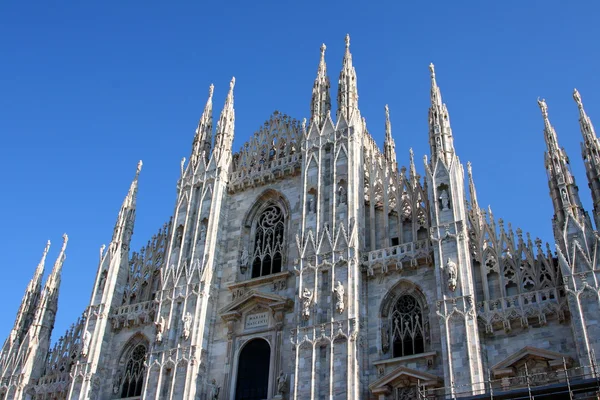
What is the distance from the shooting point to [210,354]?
24828 mm

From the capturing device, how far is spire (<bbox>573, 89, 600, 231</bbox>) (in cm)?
2078

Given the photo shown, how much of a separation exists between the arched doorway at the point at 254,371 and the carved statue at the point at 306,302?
90.9 inches

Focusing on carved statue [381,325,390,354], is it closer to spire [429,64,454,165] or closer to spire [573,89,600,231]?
spire [429,64,454,165]

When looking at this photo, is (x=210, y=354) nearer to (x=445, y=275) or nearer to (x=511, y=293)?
(x=445, y=275)

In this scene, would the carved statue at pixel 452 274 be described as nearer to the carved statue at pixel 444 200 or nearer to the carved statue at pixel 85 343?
the carved statue at pixel 444 200

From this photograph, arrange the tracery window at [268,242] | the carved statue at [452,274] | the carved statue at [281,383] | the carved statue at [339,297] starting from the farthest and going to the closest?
the tracery window at [268,242]
the carved statue at [281,383]
the carved statue at [339,297]
the carved statue at [452,274]

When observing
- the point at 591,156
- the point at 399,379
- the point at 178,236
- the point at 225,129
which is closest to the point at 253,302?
the point at 178,236

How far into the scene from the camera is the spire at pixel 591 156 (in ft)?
68.2

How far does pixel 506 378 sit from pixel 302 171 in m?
12.0

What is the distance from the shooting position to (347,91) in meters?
28.3

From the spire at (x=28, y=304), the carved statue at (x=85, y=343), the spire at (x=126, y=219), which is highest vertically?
Result: the spire at (x=126, y=219)

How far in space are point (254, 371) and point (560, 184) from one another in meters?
11.9

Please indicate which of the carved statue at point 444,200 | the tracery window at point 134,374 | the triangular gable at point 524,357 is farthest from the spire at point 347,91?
the tracery window at point 134,374

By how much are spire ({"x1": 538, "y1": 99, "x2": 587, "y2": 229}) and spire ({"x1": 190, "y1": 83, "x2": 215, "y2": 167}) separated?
14.8 metres
